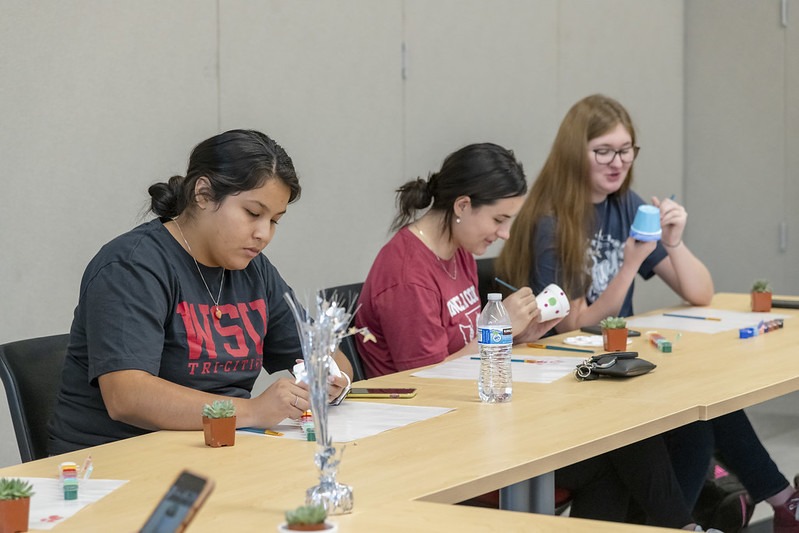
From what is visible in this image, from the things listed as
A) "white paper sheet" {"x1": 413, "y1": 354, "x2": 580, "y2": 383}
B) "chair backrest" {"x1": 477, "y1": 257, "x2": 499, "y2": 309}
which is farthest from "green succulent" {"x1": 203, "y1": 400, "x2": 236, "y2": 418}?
"chair backrest" {"x1": 477, "y1": 257, "x2": 499, "y2": 309}

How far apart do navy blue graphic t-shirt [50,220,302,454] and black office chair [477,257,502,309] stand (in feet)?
3.64

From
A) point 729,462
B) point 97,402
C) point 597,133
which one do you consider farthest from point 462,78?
point 97,402

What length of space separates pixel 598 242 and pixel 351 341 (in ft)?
3.57

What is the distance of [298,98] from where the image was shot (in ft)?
13.4

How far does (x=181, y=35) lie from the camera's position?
12.1ft

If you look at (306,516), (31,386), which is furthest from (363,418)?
(306,516)

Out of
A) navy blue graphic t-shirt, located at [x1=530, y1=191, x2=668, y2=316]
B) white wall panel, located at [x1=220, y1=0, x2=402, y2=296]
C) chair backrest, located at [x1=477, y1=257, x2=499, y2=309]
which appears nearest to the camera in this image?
chair backrest, located at [x1=477, y1=257, x2=499, y2=309]

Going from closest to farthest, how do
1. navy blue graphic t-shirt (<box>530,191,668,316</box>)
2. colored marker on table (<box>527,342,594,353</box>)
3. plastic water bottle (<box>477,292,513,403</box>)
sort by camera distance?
plastic water bottle (<box>477,292,513,403</box>), colored marker on table (<box>527,342,594,353</box>), navy blue graphic t-shirt (<box>530,191,668,316</box>)

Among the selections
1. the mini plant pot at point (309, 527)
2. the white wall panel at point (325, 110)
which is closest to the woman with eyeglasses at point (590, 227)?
the white wall panel at point (325, 110)

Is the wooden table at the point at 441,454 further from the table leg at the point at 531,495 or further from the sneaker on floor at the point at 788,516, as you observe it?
the sneaker on floor at the point at 788,516

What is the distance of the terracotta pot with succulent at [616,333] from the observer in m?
2.73

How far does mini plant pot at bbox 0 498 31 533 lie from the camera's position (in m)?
1.38

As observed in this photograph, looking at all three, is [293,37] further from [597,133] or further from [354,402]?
[354,402]

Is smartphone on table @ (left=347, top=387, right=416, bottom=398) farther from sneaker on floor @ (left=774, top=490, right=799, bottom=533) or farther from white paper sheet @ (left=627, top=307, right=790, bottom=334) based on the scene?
sneaker on floor @ (left=774, top=490, right=799, bottom=533)
